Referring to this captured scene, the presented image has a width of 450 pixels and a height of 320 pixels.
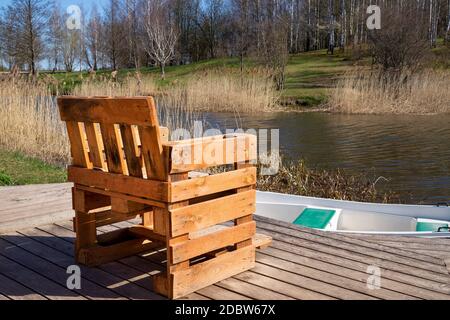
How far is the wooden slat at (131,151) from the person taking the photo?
271 centimetres

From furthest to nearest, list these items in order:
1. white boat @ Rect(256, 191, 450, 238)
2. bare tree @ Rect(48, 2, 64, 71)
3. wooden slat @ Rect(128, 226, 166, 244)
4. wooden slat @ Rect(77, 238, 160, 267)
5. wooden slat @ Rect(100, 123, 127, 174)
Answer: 1. bare tree @ Rect(48, 2, 64, 71)
2. white boat @ Rect(256, 191, 450, 238)
3. wooden slat @ Rect(128, 226, 166, 244)
4. wooden slat @ Rect(77, 238, 160, 267)
5. wooden slat @ Rect(100, 123, 127, 174)

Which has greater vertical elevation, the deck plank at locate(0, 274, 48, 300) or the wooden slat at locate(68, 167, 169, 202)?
the wooden slat at locate(68, 167, 169, 202)

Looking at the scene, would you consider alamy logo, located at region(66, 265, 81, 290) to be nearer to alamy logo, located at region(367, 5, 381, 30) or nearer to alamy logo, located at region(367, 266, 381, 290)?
alamy logo, located at region(367, 266, 381, 290)

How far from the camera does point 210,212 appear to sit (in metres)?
2.80

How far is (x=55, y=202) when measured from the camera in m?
4.58

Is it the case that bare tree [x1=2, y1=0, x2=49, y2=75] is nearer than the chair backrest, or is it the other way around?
the chair backrest

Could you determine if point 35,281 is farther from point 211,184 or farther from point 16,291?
point 211,184

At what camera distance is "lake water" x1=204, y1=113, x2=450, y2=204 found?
29.2ft

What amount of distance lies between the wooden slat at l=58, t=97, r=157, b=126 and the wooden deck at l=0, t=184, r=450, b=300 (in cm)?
83

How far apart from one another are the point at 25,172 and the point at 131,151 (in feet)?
13.9

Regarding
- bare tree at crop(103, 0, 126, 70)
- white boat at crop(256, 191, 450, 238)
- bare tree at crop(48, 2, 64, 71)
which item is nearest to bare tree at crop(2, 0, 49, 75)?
bare tree at crop(48, 2, 64, 71)
